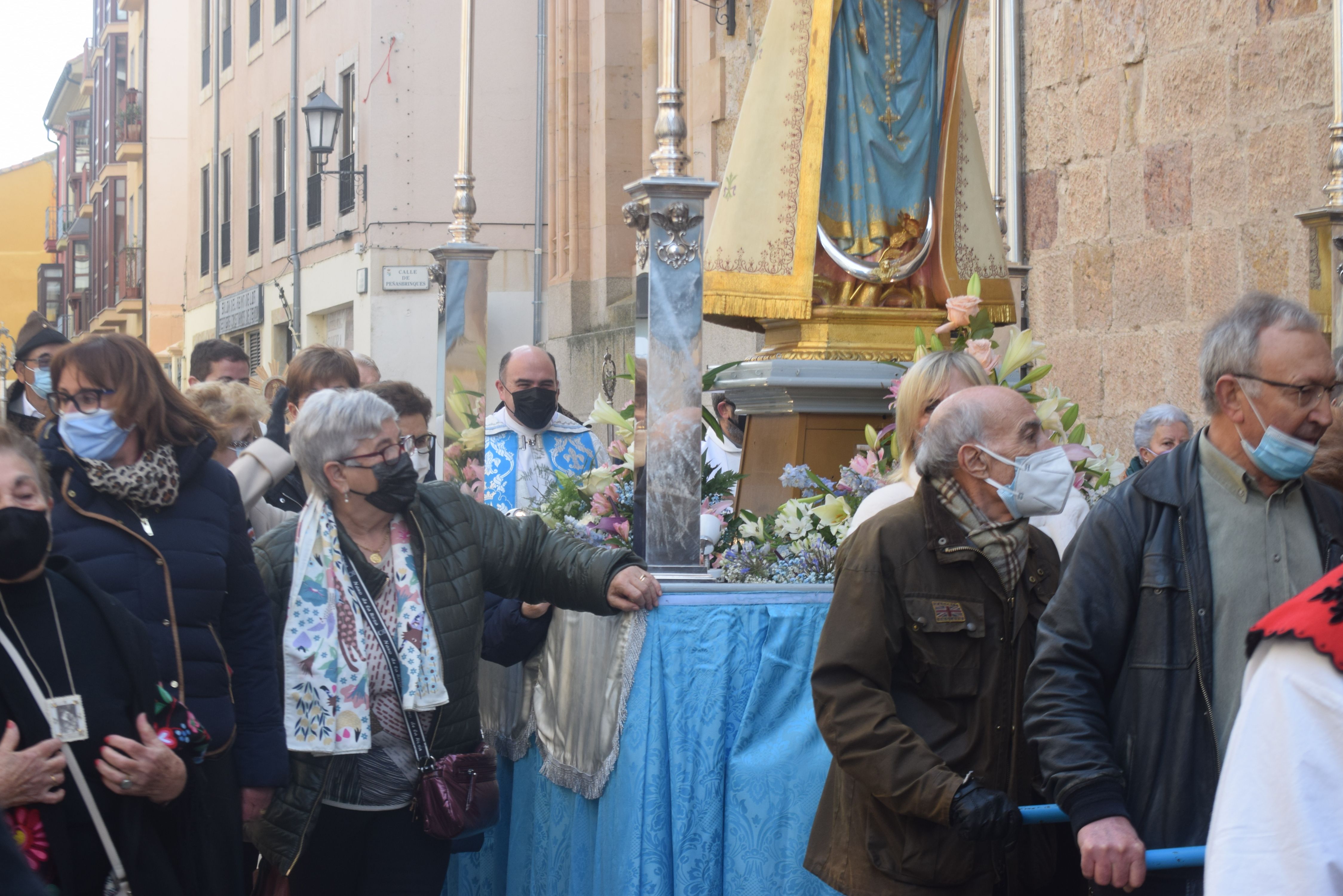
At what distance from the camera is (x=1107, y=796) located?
2904mm

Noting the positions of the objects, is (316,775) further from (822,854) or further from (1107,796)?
(1107,796)

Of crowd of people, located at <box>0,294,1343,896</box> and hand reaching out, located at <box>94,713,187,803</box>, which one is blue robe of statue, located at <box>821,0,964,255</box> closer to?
crowd of people, located at <box>0,294,1343,896</box>

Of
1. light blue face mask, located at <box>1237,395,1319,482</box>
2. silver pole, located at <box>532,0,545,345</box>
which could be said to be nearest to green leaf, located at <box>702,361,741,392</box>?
light blue face mask, located at <box>1237,395,1319,482</box>

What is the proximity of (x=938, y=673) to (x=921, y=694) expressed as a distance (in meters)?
0.07

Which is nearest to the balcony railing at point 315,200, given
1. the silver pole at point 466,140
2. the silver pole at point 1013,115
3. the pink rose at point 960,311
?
the silver pole at point 1013,115

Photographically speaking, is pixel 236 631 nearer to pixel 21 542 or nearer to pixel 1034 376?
pixel 21 542

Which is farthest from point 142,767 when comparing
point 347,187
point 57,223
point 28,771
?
point 57,223

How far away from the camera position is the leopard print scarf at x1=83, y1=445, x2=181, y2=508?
3.68 metres

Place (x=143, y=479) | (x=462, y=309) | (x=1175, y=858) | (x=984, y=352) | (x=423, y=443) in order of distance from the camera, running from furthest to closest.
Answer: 1. (x=462, y=309)
2. (x=423, y=443)
3. (x=984, y=352)
4. (x=143, y=479)
5. (x=1175, y=858)

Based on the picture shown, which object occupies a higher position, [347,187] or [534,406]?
[347,187]

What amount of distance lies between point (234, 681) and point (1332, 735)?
A: 2.83 m

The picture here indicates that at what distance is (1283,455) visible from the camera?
2.98 metres

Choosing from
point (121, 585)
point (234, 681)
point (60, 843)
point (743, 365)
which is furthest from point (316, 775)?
point (743, 365)

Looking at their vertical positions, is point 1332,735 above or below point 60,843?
above
